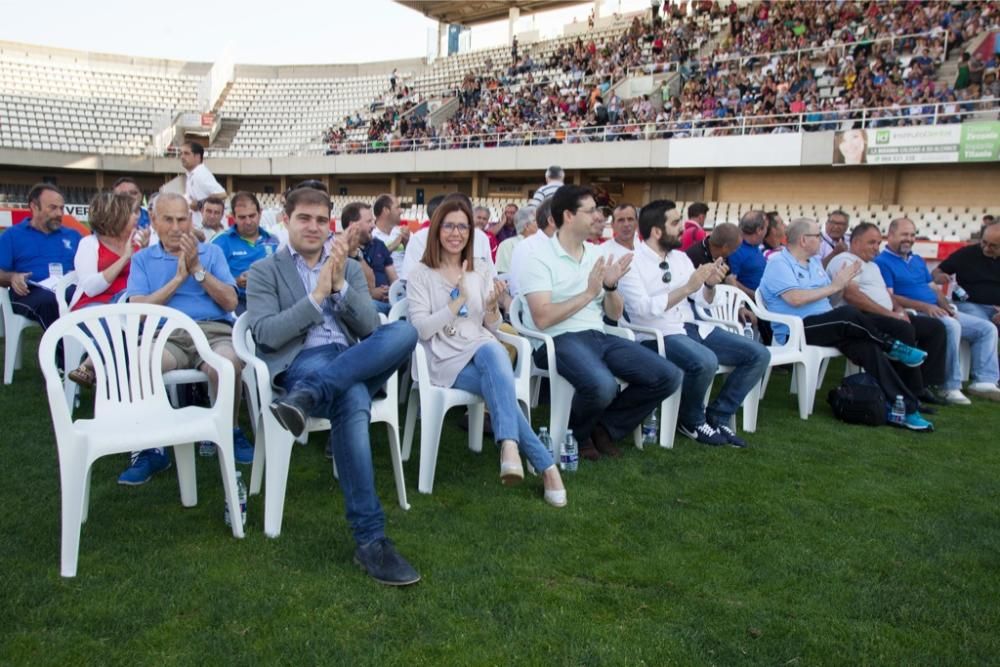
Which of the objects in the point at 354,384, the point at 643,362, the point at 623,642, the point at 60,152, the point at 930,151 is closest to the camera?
the point at 623,642

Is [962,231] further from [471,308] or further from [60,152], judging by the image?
[60,152]

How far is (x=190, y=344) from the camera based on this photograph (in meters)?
3.63

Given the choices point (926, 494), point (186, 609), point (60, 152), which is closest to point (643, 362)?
point (926, 494)

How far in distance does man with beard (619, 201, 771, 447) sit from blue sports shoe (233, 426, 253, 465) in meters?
2.32

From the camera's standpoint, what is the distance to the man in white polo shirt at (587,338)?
4.02 m

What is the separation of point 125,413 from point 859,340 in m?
4.65

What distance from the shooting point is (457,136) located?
26.8 m

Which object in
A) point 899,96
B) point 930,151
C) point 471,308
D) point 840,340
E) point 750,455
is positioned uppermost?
point 899,96

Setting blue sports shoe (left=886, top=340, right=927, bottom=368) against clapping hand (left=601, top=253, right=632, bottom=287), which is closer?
clapping hand (left=601, top=253, right=632, bottom=287)

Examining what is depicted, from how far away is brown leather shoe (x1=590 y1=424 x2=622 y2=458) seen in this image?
4211 mm

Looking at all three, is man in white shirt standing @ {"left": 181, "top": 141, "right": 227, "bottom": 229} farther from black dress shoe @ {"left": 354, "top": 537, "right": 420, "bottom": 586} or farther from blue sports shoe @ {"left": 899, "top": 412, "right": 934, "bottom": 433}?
blue sports shoe @ {"left": 899, "top": 412, "right": 934, "bottom": 433}

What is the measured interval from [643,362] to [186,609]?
102 inches

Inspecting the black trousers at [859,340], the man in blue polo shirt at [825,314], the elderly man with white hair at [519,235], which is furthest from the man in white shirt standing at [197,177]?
the black trousers at [859,340]

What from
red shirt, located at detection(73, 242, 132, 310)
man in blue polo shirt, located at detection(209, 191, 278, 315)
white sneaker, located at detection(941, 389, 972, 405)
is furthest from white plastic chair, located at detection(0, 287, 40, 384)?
white sneaker, located at detection(941, 389, 972, 405)
